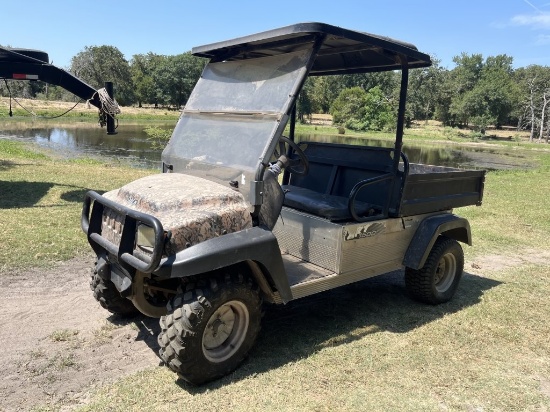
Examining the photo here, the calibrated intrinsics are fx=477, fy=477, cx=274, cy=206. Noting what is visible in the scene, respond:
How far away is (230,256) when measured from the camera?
301cm

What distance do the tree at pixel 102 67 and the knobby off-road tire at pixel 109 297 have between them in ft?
247

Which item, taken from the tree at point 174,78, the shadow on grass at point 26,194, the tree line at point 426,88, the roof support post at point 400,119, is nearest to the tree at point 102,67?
the tree line at point 426,88

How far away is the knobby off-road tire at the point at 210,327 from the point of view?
3029 mm

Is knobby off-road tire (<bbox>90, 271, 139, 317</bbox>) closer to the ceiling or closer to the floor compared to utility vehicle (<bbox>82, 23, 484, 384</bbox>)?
closer to the floor

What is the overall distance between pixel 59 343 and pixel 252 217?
1.89 metres

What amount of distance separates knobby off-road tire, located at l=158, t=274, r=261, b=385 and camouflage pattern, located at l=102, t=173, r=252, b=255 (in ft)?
1.12

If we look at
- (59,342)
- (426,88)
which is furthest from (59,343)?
(426,88)

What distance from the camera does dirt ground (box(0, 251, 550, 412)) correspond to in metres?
3.15

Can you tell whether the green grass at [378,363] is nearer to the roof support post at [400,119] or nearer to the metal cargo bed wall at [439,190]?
the metal cargo bed wall at [439,190]

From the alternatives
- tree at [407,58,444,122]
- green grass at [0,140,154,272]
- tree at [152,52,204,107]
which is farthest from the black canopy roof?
tree at [152,52,204,107]

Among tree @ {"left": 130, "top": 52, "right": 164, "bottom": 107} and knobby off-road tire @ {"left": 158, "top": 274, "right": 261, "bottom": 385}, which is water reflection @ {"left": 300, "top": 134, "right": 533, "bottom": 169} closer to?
knobby off-road tire @ {"left": 158, "top": 274, "right": 261, "bottom": 385}

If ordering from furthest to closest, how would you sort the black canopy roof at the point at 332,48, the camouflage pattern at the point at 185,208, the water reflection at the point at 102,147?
1. the water reflection at the point at 102,147
2. the black canopy roof at the point at 332,48
3. the camouflage pattern at the point at 185,208

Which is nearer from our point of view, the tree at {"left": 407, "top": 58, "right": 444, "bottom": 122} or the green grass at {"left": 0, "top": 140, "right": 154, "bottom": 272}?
the green grass at {"left": 0, "top": 140, "right": 154, "bottom": 272}

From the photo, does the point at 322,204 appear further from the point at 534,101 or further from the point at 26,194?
the point at 534,101
